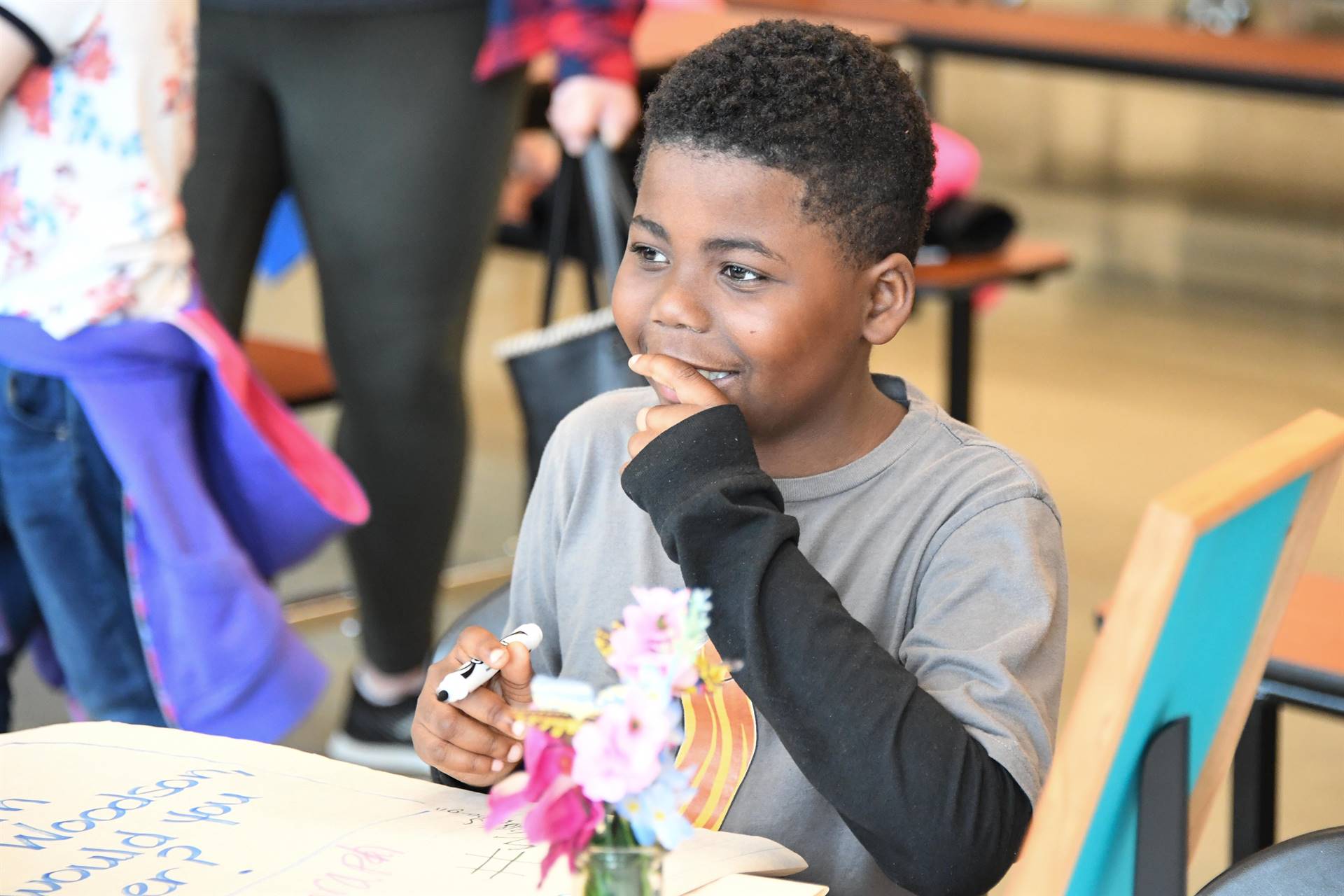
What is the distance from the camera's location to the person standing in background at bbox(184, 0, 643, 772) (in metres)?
2.05

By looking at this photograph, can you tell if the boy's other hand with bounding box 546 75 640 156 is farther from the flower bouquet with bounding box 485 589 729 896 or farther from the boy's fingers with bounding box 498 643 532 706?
the flower bouquet with bounding box 485 589 729 896

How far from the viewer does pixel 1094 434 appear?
3842mm

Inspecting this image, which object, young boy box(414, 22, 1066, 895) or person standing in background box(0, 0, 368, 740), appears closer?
young boy box(414, 22, 1066, 895)

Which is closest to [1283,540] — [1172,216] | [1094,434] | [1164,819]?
[1164,819]

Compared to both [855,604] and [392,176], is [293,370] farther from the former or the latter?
[855,604]

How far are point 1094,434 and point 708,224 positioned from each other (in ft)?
9.74

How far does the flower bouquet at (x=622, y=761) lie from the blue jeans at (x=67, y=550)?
105cm

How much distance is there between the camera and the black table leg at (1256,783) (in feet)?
4.91

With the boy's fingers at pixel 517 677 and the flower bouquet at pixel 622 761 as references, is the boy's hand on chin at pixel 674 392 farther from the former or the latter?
the flower bouquet at pixel 622 761

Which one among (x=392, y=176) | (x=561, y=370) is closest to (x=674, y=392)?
(x=561, y=370)

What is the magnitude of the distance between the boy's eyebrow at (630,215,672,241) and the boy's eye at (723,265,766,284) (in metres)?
0.04

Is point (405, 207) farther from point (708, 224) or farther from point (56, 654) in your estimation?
point (708, 224)

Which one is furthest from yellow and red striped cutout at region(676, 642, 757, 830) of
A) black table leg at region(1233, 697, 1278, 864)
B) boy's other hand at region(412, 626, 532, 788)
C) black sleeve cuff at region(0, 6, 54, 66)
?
black sleeve cuff at region(0, 6, 54, 66)

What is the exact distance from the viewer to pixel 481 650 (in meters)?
0.93
